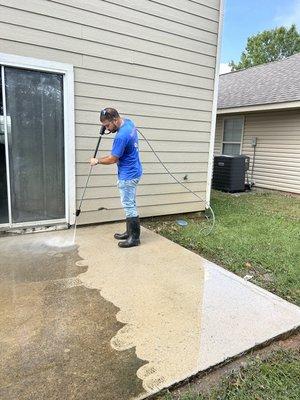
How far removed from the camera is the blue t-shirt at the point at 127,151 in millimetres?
3496

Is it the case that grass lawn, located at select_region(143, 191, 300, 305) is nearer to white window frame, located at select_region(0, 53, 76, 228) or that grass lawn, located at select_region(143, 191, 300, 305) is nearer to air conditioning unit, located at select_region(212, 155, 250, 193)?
white window frame, located at select_region(0, 53, 76, 228)

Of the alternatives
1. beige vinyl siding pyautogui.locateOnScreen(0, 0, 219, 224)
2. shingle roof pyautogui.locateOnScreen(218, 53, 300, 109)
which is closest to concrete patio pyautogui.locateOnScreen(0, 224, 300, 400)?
beige vinyl siding pyautogui.locateOnScreen(0, 0, 219, 224)

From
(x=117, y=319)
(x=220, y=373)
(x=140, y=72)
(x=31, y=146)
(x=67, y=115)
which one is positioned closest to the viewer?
(x=220, y=373)

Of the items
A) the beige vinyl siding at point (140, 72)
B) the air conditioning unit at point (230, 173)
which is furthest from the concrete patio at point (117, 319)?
the air conditioning unit at point (230, 173)

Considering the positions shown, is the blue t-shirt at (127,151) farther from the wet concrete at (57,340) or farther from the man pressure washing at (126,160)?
the wet concrete at (57,340)

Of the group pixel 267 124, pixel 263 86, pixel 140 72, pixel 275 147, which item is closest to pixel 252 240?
pixel 140 72

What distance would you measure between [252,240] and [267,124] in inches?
241

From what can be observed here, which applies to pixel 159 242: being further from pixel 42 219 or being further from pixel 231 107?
pixel 231 107

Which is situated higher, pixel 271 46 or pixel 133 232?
pixel 271 46

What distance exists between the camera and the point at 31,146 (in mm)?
3912

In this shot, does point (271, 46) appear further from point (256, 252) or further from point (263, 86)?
point (256, 252)

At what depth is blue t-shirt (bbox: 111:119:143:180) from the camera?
3.50 meters

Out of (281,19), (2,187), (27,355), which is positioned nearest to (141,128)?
(2,187)

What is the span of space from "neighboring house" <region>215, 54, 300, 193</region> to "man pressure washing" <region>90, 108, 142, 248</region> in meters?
6.01
